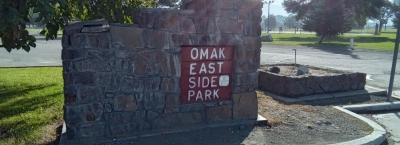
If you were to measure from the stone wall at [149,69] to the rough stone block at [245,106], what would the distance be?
0.6 inches

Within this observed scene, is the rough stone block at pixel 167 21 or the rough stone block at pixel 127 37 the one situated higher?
the rough stone block at pixel 167 21

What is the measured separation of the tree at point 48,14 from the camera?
16.9ft

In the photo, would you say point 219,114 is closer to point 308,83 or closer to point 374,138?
point 374,138

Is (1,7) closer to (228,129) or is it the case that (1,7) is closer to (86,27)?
(86,27)

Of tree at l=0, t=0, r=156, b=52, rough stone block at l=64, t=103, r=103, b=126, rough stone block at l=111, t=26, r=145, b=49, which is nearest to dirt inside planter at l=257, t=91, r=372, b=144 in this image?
rough stone block at l=111, t=26, r=145, b=49

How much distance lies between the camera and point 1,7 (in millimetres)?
5117

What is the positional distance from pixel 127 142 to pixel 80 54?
136 centimetres

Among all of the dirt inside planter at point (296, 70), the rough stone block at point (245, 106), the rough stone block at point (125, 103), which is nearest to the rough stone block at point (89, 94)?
the rough stone block at point (125, 103)

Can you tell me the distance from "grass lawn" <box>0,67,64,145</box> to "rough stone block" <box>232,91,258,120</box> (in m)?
2.86

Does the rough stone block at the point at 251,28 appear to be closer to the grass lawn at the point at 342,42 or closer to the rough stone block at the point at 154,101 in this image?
the rough stone block at the point at 154,101

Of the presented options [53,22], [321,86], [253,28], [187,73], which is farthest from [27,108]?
[321,86]

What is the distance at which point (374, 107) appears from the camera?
9.09 m

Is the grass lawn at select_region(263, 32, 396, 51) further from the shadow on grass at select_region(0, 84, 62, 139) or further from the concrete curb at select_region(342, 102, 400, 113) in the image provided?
the shadow on grass at select_region(0, 84, 62, 139)

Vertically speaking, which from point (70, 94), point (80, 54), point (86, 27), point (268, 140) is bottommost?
point (268, 140)
